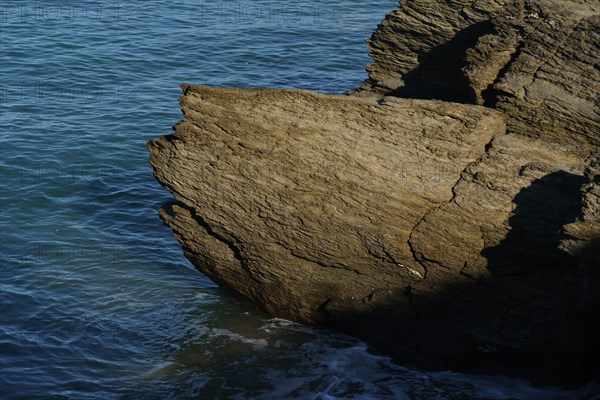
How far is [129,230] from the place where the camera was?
17688 mm

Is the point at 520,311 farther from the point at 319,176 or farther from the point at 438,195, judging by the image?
the point at 319,176

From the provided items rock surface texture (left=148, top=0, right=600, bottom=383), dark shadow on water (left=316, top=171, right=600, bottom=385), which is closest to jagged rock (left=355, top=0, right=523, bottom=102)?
rock surface texture (left=148, top=0, right=600, bottom=383)

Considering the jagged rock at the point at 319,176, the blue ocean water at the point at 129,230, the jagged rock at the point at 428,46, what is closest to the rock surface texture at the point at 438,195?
the jagged rock at the point at 319,176

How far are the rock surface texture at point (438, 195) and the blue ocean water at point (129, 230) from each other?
2.78 ft

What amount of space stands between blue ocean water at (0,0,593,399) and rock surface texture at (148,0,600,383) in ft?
2.78

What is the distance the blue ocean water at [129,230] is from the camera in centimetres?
1273

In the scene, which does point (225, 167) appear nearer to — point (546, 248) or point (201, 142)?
point (201, 142)

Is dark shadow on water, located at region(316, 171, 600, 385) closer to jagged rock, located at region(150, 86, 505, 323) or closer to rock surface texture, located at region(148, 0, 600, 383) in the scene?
rock surface texture, located at region(148, 0, 600, 383)

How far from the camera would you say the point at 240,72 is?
26.5 m

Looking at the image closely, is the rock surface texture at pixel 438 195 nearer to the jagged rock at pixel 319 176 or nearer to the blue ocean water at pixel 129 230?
the jagged rock at pixel 319 176

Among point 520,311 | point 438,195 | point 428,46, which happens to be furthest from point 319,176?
point 428,46

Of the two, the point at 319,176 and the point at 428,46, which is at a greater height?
the point at 428,46

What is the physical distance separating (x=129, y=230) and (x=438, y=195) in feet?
26.6

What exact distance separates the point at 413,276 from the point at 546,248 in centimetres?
188
